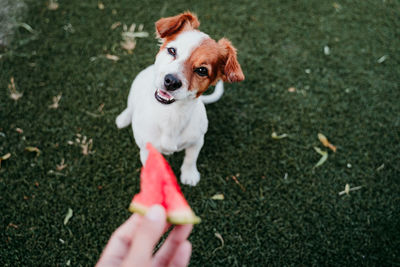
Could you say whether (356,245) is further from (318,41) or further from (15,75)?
(15,75)

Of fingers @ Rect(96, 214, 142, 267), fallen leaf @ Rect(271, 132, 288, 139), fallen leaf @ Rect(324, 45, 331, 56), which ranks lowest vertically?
fallen leaf @ Rect(271, 132, 288, 139)

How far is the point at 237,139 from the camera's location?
386 centimetres

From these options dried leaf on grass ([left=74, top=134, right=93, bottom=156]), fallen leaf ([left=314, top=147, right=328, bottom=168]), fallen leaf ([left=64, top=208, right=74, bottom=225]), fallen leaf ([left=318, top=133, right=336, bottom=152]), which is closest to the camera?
fallen leaf ([left=64, top=208, right=74, bottom=225])

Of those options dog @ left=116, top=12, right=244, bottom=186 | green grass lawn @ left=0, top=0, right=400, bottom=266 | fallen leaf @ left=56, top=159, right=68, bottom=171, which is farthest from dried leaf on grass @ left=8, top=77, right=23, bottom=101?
dog @ left=116, top=12, right=244, bottom=186

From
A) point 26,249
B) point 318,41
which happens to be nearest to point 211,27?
point 318,41

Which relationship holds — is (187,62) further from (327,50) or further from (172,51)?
(327,50)

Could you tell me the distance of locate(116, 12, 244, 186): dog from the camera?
2254 mm

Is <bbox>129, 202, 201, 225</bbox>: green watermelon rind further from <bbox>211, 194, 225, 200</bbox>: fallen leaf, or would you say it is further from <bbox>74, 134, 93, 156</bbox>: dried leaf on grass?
<bbox>74, 134, 93, 156</bbox>: dried leaf on grass

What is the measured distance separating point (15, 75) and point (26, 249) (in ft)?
7.24

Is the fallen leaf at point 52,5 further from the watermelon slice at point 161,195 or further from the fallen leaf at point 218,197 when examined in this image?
the watermelon slice at point 161,195

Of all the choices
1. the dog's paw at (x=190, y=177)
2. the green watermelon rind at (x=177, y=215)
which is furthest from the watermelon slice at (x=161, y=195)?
the dog's paw at (x=190, y=177)

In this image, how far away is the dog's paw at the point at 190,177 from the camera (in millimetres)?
3441

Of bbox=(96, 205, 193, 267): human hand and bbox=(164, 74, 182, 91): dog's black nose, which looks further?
bbox=(164, 74, 182, 91): dog's black nose

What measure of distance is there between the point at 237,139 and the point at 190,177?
2.72 feet
